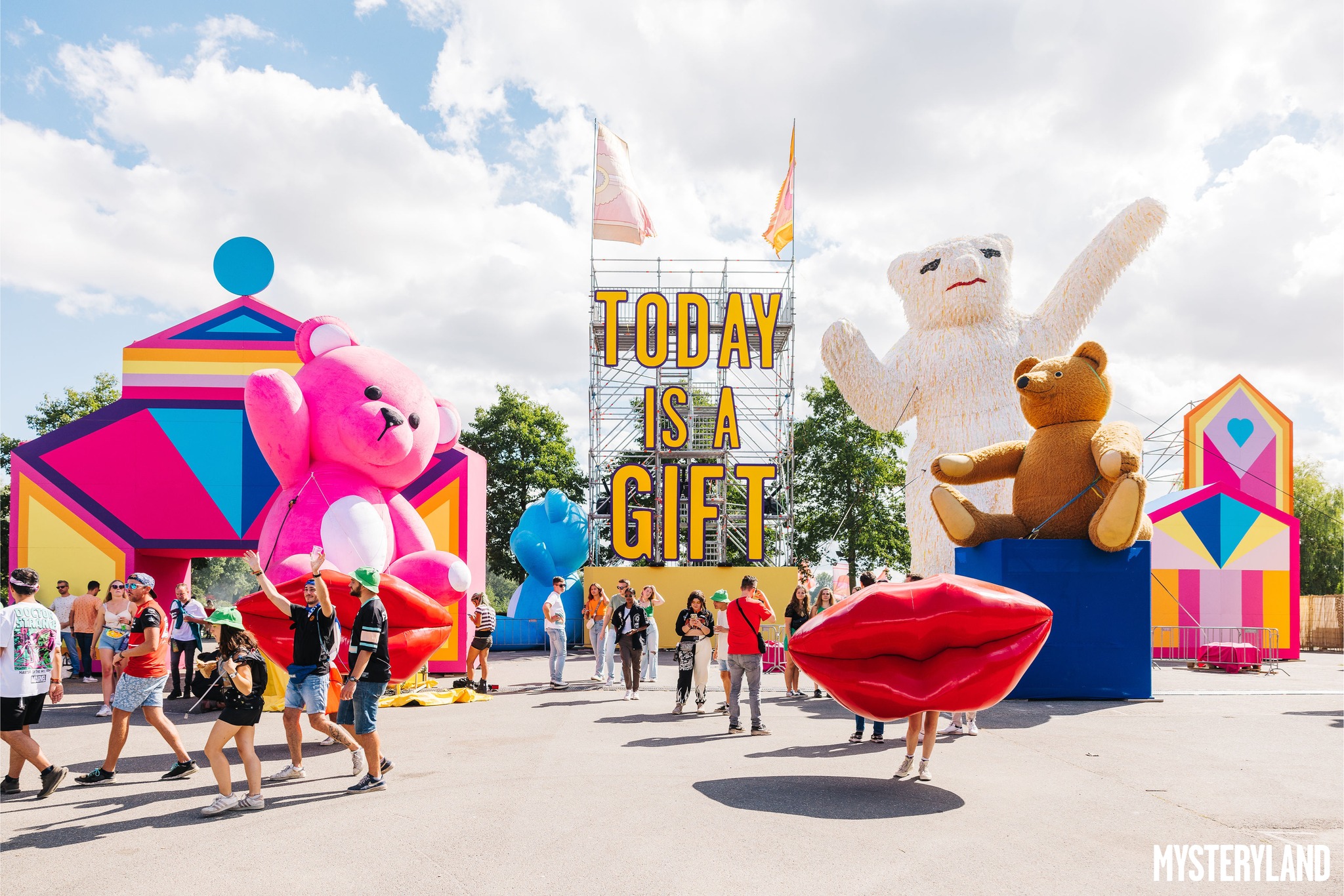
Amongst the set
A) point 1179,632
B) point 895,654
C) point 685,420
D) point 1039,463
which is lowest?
point 1179,632

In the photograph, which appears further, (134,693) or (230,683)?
(134,693)

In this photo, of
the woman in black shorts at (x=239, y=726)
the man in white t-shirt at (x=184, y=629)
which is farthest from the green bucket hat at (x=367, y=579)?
the man in white t-shirt at (x=184, y=629)

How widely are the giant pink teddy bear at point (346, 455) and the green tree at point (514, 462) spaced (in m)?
23.4

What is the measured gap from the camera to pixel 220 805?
230 inches

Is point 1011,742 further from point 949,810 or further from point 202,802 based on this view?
point 202,802

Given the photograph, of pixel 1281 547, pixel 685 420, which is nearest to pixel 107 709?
pixel 685 420

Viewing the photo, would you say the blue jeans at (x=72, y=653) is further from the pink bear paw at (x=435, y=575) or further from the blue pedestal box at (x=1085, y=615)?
the blue pedestal box at (x=1085, y=615)

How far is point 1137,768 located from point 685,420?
16.7 meters

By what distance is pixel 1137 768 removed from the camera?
728 cm

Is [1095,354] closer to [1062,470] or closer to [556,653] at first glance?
[1062,470]

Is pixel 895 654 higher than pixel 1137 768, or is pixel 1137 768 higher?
pixel 895 654

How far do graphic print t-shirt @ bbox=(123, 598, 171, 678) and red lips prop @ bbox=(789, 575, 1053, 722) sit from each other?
4869 millimetres

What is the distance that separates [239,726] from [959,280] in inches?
471

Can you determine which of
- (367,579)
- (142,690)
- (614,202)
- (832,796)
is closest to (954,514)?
(832,796)
